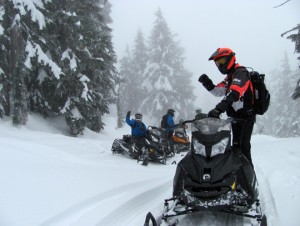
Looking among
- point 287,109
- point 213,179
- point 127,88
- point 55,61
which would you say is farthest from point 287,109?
point 213,179

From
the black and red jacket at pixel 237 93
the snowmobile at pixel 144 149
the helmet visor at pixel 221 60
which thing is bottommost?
the snowmobile at pixel 144 149

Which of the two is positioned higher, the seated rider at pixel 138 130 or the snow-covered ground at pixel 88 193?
the seated rider at pixel 138 130

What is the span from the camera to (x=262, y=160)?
9336 millimetres

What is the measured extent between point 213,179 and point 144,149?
698 centimetres

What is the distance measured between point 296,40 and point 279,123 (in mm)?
33298

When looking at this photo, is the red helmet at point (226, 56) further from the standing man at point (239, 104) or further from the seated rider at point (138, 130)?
the seated rider at point (138, 130)

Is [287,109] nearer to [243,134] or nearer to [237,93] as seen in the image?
[243,134]

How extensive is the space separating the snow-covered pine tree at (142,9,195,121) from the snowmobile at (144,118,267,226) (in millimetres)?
29767

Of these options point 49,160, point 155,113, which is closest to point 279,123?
point 155,113

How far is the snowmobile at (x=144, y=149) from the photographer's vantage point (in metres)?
11.2

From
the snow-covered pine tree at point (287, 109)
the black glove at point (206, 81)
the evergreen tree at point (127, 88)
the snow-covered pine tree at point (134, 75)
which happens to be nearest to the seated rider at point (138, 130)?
the black glove at point (206, 81)

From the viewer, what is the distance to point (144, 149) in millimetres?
11117

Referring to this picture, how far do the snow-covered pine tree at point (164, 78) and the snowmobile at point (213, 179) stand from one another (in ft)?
97.7

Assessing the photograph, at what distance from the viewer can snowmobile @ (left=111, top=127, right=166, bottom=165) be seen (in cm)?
1117
